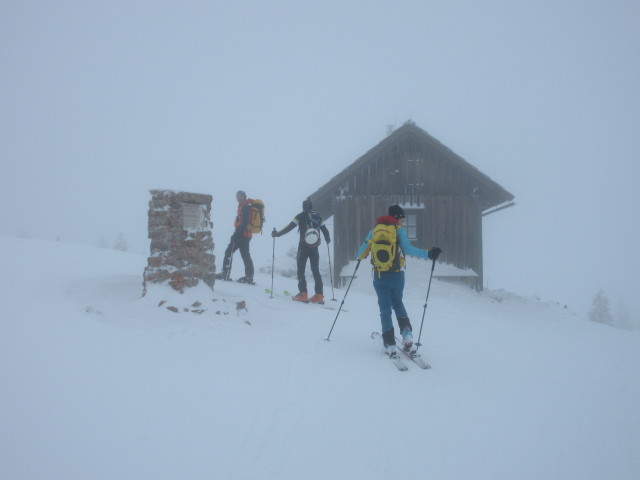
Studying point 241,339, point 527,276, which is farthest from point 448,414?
point 527,276

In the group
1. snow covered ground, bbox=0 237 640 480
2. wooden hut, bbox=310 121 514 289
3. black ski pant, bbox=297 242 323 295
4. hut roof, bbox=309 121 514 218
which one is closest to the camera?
snow covered ground, bbox=0 237 640 480

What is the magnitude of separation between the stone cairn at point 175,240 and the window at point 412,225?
393 inches

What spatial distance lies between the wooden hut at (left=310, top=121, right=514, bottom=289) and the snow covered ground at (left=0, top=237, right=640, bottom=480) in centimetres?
793

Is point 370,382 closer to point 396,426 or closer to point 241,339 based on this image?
point 396,426

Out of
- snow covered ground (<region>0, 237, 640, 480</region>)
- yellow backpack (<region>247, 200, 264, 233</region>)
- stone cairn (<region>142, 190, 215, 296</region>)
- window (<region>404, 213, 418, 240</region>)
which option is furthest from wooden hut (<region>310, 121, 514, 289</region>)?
stone cairn (<region>142, 190, 215, 296</region>)

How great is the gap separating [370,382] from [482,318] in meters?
6.47

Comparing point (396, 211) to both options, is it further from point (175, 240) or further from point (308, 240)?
point (175, 240)

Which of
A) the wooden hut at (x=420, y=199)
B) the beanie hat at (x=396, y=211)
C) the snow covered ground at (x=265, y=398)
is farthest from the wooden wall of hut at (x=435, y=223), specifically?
the beanie hat at (x=396, y=211)

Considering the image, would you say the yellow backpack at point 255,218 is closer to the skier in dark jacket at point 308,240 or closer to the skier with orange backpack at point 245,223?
the skier with orange backpack at point 245,223

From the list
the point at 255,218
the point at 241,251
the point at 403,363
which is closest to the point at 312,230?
the point at 255,218

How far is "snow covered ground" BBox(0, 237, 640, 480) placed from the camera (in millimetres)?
3025

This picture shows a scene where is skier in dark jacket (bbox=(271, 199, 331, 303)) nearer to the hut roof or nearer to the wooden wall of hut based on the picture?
the hut roof

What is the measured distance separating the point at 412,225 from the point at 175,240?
10662 millimetres

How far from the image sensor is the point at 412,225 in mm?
15422
